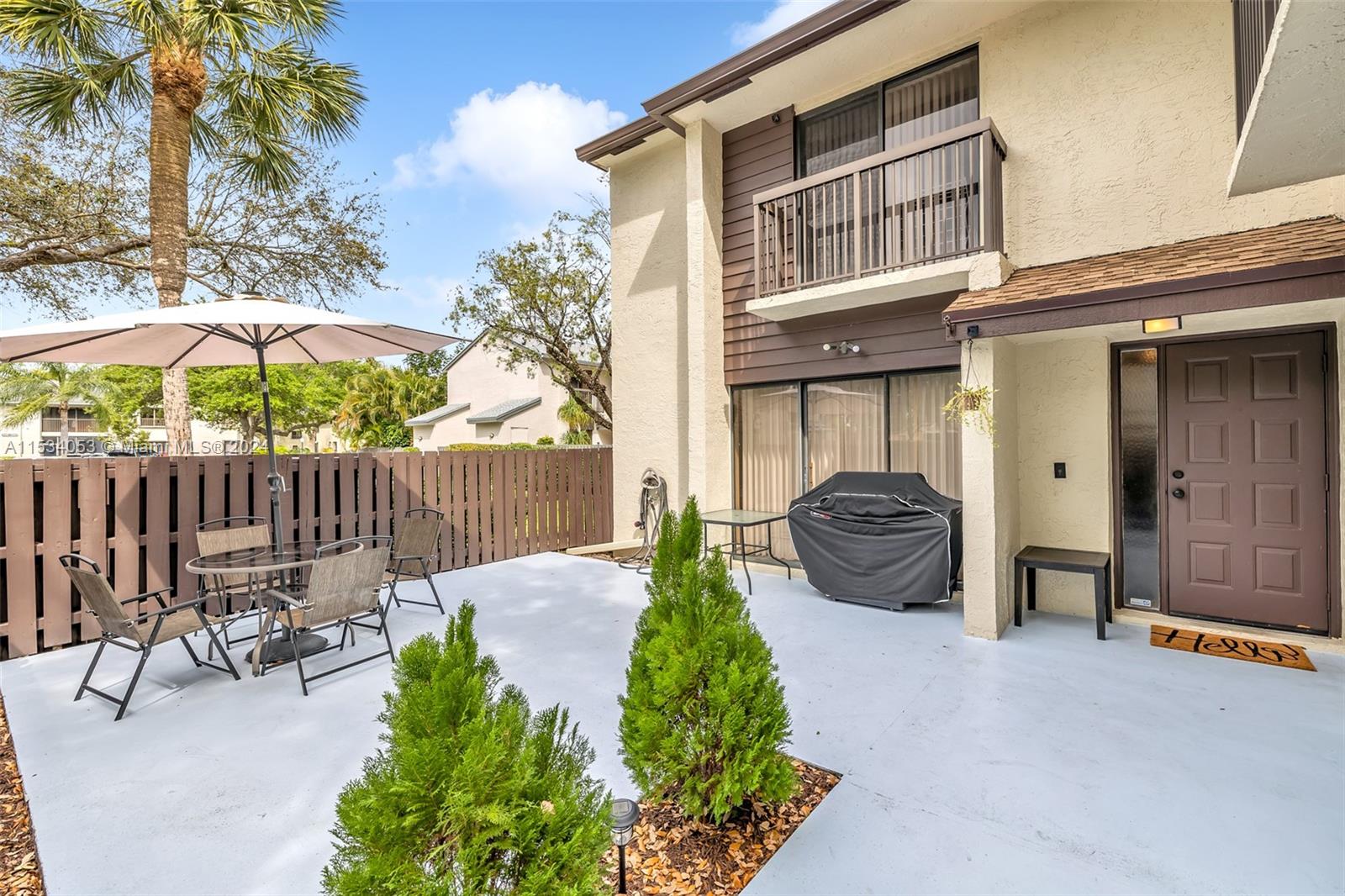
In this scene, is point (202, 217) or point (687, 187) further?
point (202, 217)

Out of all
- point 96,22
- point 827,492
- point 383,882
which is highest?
point 96,22

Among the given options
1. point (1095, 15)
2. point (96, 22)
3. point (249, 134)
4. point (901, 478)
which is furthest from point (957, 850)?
point (96, 22)

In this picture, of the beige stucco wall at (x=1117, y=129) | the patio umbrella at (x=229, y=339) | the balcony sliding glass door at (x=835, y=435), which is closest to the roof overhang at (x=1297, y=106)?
the beige stucco wall at (x=1117, y=129)

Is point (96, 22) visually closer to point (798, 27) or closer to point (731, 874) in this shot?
point (798, 27)

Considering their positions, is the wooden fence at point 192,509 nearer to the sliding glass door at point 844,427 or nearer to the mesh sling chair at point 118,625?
the mesh sling chair at point 118,625

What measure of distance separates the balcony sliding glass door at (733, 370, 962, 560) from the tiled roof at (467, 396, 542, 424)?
673 inches

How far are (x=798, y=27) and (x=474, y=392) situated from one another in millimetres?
23203

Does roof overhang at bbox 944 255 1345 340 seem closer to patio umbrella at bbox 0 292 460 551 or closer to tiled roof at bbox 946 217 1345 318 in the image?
tiled roof at bbox 946 217 1345 318

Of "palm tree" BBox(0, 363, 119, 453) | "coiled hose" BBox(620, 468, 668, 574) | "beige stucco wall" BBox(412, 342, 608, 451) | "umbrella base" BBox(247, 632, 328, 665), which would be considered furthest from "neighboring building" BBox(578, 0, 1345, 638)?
"palm tree" BBox(0, 363, 119, 453)

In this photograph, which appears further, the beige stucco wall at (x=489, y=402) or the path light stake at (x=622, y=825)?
the beige stucco wall at (x=489, y=402)

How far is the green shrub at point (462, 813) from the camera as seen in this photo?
131 cm

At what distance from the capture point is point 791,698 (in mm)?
3609

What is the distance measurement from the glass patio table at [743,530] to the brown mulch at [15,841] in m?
4.80

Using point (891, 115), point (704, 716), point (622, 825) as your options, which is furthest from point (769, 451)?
point (622, 825)
